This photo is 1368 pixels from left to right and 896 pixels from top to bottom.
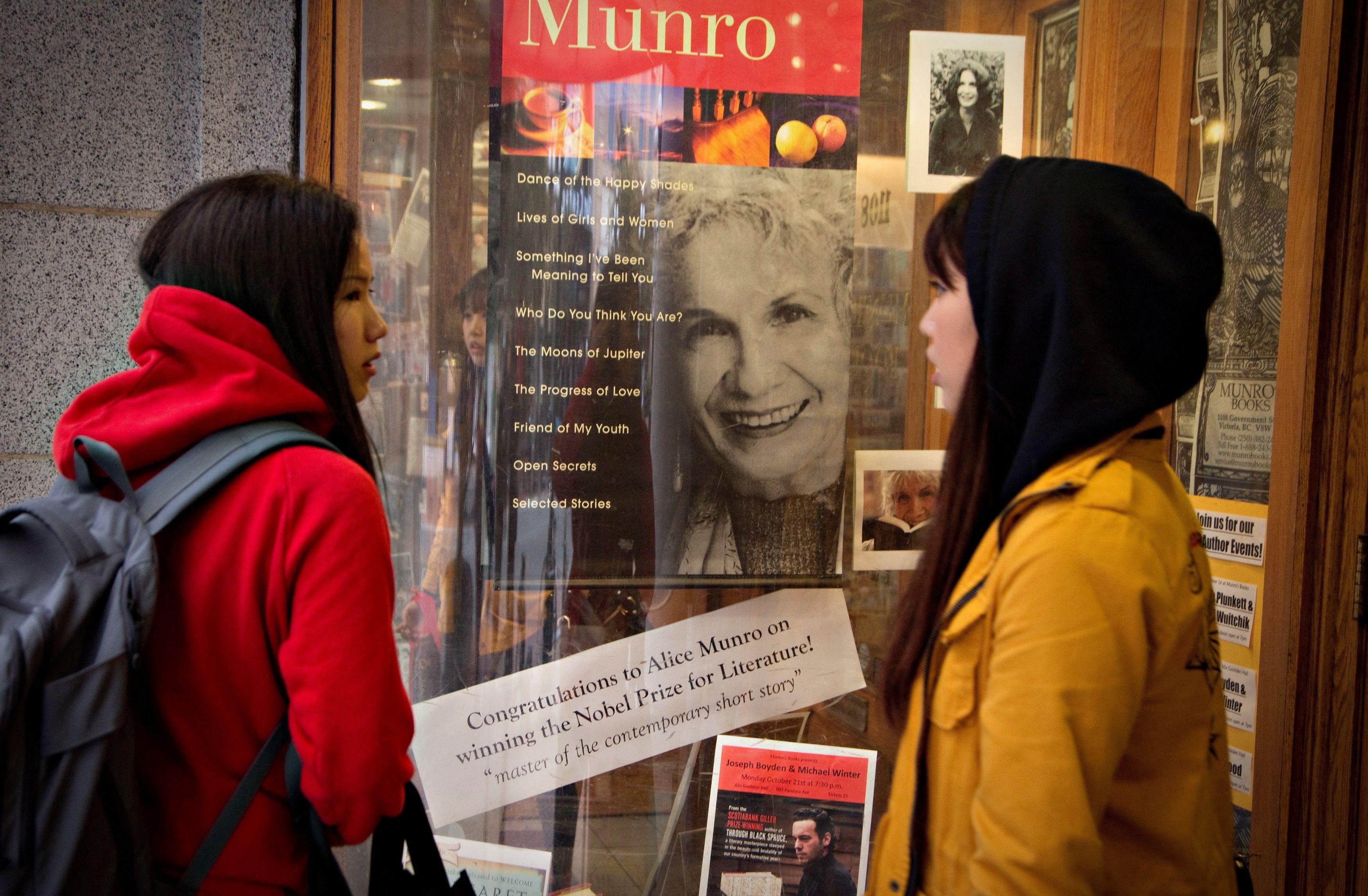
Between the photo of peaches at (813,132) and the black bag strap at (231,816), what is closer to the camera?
the black bag strap at (231,816)

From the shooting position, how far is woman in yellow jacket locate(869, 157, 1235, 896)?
102cm

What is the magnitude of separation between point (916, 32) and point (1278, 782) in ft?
6.14

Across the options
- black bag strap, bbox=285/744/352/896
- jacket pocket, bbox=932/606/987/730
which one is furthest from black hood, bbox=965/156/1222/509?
black bag strap, bbox=285/744/352/896

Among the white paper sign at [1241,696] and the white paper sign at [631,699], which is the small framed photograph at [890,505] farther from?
the white paper sign at [1241,696]

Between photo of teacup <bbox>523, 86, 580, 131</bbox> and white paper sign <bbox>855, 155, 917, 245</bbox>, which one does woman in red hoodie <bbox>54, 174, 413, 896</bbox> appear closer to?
photo of teacup <bbox>523, 86, 580, 131</bbox>

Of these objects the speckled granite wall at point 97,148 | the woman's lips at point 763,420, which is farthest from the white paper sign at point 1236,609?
the speckled granite wall at point 97,148

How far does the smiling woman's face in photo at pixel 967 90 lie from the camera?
7.61ft

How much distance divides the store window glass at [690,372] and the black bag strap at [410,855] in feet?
2.65

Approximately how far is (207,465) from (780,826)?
165 centimetres

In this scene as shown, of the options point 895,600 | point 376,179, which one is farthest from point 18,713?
point 895,600

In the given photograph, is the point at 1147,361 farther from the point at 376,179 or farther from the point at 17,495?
the point at 17,495

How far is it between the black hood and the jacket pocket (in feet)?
0.63

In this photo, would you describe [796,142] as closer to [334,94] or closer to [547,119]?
[547,119]

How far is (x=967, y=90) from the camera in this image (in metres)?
2.32
